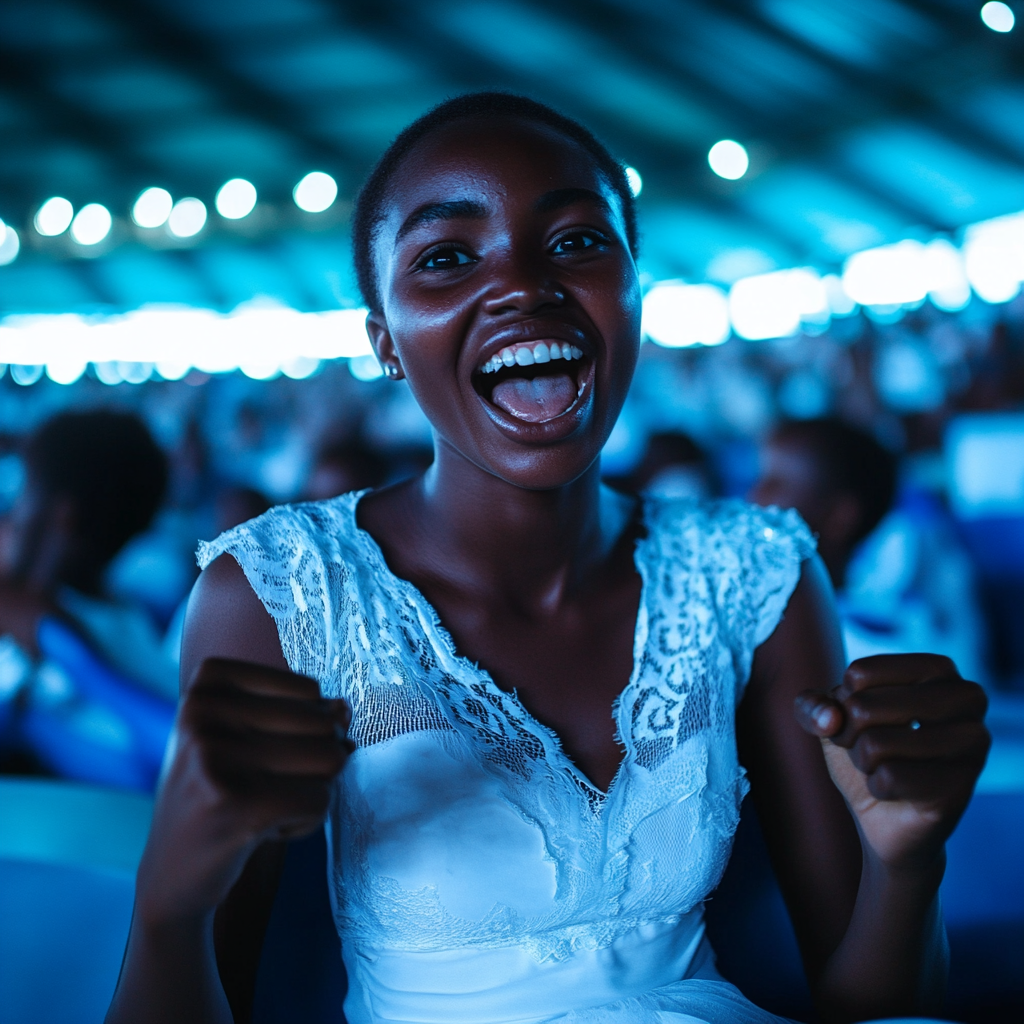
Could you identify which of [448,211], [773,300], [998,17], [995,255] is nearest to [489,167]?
[448,211]

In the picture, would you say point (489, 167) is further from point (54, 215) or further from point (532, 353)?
point (54, 215)

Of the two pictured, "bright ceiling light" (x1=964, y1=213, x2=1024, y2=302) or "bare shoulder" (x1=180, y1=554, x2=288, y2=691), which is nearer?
"bare shoulder" (x1=180, y1=554, x2=288, y2=691)

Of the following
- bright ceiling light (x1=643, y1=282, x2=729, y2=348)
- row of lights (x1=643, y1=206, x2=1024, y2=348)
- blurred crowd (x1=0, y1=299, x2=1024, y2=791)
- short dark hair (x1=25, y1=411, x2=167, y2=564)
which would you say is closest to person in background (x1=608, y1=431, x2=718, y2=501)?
blurred crowd (x1=0, y1=299, x2=1024, y2=791)

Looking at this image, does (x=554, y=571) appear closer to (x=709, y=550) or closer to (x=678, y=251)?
(x=709, y=550)

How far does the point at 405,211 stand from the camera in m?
1.07

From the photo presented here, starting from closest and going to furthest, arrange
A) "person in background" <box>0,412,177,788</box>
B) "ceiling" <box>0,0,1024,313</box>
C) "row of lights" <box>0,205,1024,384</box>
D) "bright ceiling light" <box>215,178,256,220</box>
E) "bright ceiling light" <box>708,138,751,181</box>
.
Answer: "person in background" <box>0,412,177,788</box>
"ceiling" <box>0,0,1024,313</box>
"row of lights" <box>0,205,1024,384</box>
"bright ceiling light" <box>708,138,751,181</box>
"bright ceiling light" <box>215,178,256,220</box>

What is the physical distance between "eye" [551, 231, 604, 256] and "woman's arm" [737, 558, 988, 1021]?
0.51 meters

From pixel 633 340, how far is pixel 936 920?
71cm

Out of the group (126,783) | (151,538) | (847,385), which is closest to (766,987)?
(126,783)

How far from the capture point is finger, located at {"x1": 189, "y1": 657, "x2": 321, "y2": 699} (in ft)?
2.29

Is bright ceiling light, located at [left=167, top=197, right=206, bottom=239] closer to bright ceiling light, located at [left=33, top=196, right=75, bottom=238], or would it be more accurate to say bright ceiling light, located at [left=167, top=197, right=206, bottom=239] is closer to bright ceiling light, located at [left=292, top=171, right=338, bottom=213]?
bright ceiling light, located at [left=33, top=196, right=75, bottom=238]

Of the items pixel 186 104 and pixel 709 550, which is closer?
pixel 709 550

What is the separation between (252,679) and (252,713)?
0.03 m

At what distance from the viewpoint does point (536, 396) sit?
1.05 meters
